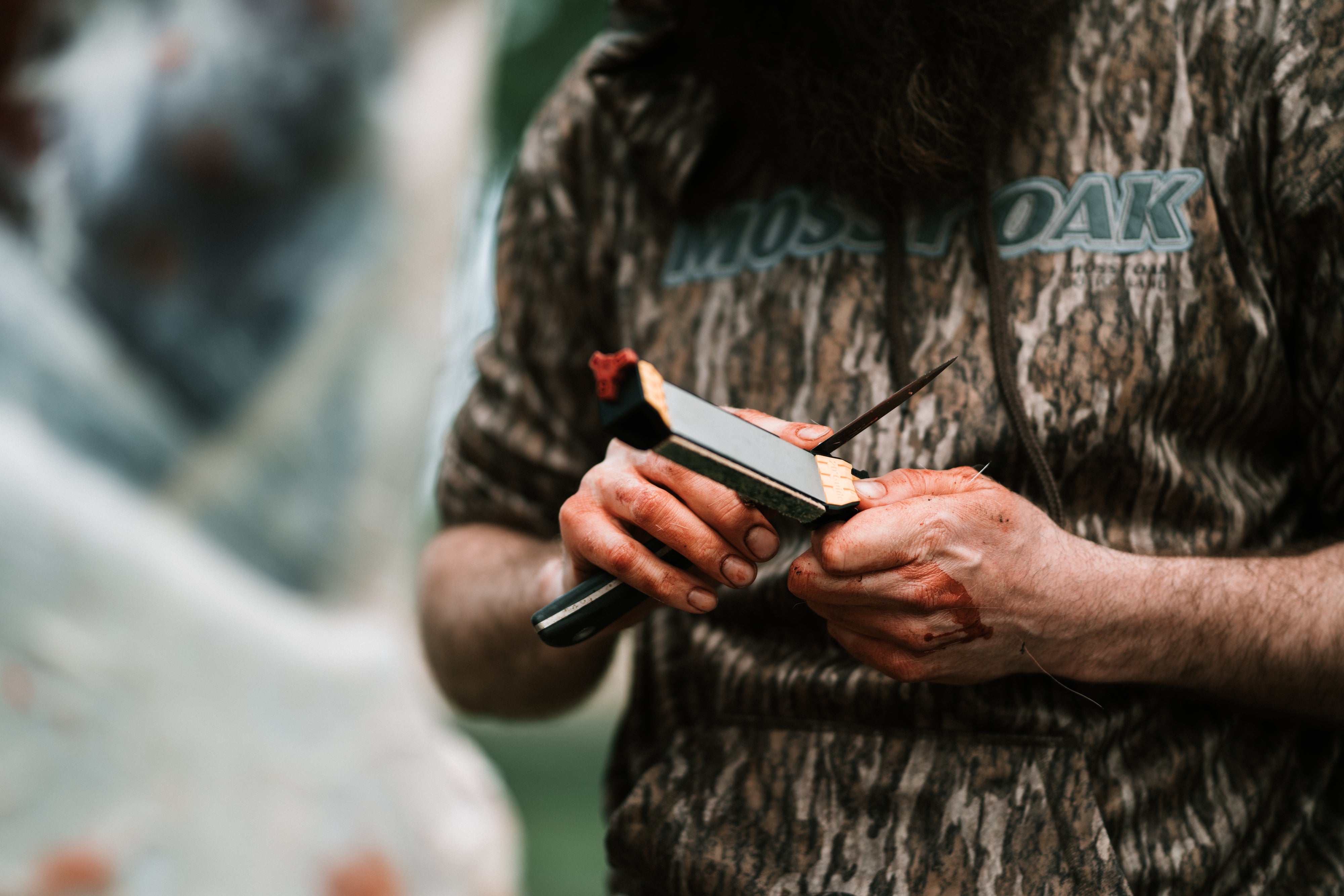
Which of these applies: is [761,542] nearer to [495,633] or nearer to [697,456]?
[697,456]

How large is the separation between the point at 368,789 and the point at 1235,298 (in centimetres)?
194

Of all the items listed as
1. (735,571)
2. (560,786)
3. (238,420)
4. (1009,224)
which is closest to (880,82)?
(1009,224)

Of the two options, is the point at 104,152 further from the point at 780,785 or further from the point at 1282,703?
the point at 1282,703

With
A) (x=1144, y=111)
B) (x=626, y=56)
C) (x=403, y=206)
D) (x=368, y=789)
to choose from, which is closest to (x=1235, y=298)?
(x=1144, y=111)

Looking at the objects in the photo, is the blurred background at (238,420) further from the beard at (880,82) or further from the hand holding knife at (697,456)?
the hand holding knife at (697,456)

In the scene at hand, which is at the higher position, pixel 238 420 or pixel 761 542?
pixel 761 542

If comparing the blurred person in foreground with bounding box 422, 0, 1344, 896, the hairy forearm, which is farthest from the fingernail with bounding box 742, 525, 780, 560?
the hairy forearm

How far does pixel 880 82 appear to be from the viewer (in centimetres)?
74

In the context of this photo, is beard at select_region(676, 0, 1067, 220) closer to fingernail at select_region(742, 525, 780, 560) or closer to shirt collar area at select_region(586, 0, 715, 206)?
shirt collar area at select_region(586, 0, 715, 206)

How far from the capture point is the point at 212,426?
1847 mm

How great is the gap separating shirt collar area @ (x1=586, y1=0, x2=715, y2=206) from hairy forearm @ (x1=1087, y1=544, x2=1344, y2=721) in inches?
21.0

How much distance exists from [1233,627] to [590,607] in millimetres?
471

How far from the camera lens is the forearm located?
2.82ft

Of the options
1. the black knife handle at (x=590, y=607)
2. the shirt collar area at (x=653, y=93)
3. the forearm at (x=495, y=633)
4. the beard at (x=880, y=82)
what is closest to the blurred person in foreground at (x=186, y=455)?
the forearm at (x=495, y=633)
